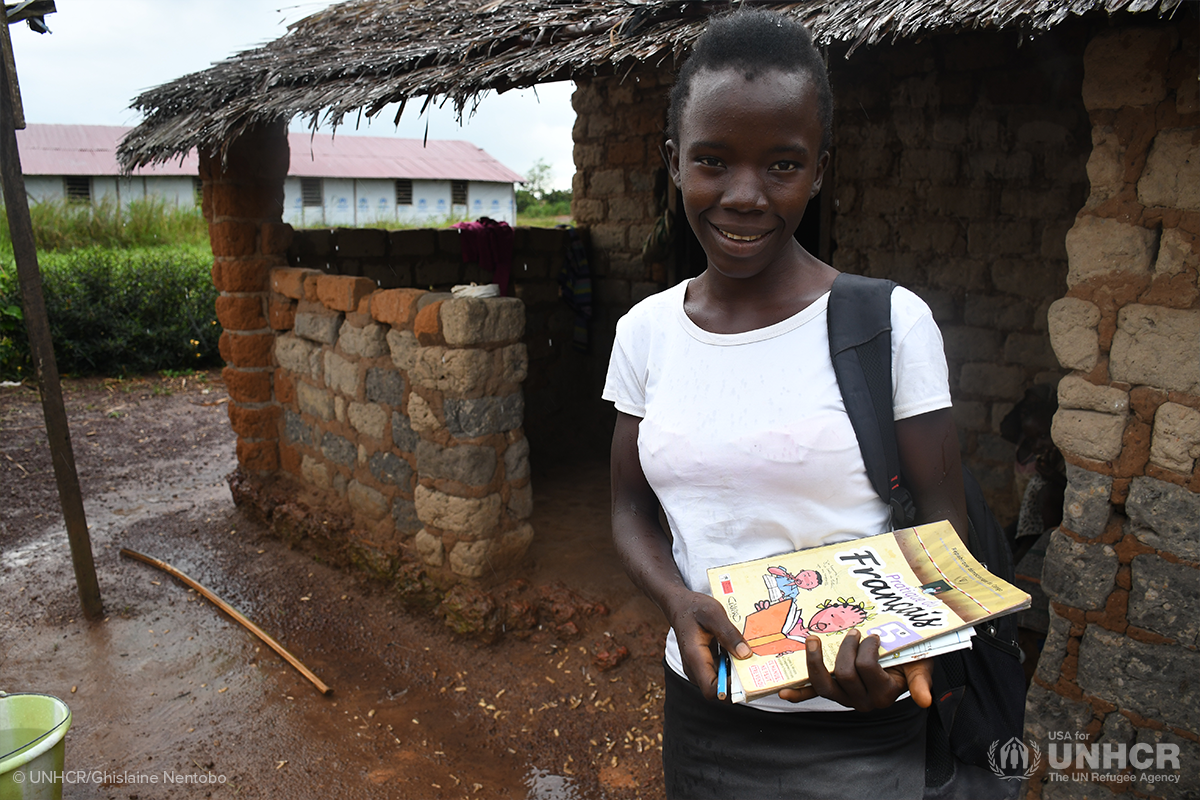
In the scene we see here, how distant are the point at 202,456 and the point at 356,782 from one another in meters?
5.62

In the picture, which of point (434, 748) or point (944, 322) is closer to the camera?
point (434, 748)

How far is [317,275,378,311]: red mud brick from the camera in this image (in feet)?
15.7

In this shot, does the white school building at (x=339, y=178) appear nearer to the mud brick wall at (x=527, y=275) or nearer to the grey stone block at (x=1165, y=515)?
the mud brick wall at (x=527, y=275)

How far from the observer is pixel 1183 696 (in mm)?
2529

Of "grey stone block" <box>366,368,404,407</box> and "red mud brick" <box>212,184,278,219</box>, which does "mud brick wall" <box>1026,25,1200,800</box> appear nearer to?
"grey stone block" <box>366,368,404,407</box>

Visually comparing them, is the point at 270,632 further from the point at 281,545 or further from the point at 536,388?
the point at 536,388

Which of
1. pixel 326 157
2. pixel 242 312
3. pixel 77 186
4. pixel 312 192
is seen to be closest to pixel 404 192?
pixel 326 157

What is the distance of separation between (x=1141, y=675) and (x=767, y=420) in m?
2.10

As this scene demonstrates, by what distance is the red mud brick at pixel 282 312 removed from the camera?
5598 mm

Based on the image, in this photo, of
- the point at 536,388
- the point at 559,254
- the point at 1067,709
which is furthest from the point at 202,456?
the point at 1067,709

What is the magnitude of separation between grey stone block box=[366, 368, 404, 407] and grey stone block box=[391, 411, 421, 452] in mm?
82

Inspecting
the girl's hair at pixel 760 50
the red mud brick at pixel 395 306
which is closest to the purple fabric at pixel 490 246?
the red mud brick at pixel 395 306

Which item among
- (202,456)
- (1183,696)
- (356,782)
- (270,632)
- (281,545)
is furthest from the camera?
(202,456)

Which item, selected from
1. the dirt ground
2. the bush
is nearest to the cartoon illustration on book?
the dirt ground
